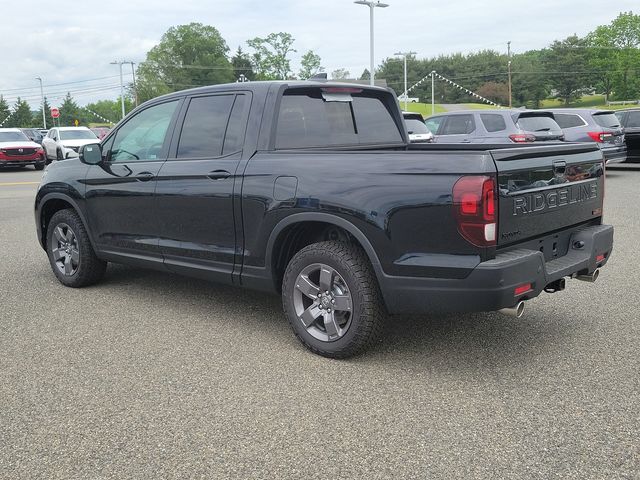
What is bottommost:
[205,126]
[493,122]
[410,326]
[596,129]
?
[410,326]

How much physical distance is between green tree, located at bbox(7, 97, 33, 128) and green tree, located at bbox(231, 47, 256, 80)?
35114 millimetres

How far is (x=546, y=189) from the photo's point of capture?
3924 mm

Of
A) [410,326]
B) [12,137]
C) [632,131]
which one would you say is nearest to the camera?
[410,326]

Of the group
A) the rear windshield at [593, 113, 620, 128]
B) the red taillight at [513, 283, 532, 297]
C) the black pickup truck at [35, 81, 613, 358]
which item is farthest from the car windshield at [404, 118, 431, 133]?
the red taillight at [513, 283, 532, 297]

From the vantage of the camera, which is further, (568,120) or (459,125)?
(568,120)

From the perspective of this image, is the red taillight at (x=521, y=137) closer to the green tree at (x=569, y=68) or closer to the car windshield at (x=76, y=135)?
the car windshield at (x=76, y=135)

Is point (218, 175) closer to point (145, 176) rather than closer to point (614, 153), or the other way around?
point (145, 176)

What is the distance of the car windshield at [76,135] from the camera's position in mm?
27689

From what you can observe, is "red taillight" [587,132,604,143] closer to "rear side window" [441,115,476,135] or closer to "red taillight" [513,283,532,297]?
"rear side window" [441,115,476,135]

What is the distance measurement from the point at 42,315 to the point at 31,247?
3.52 meters

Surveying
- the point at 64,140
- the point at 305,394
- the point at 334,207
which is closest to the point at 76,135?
the point at 64,140

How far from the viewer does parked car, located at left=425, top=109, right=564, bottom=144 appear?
13.5 meters

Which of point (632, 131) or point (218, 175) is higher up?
point (218, 175)

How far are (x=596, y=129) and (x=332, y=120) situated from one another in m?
12.2
